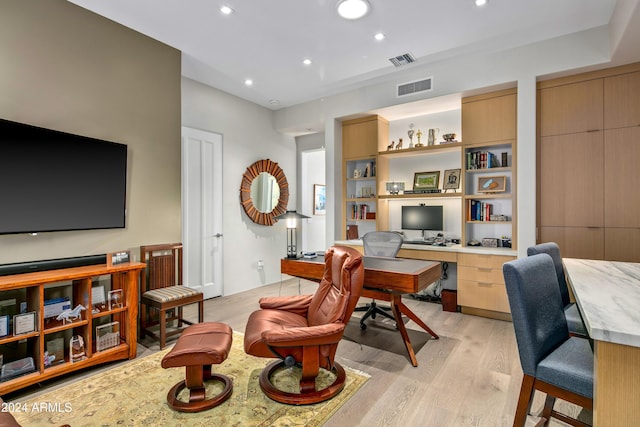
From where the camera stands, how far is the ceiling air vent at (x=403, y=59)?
3.79 m

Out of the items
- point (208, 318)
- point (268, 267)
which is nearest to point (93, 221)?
point (208, 318)

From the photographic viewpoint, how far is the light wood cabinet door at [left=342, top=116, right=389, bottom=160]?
482 centimetres

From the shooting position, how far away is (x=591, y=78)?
334 centimetres

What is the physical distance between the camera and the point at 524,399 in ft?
4.92

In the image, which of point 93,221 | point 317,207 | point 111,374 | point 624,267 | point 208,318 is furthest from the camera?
point 317,207

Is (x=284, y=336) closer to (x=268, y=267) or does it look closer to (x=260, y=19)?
(x=260, y=19)

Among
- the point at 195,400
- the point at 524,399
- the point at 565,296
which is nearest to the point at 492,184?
the point at 565,296

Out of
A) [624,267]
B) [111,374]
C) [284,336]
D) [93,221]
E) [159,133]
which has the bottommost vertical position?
[111,374]

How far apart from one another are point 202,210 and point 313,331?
3033 millimetres

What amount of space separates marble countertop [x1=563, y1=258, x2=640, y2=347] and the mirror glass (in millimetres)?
4133

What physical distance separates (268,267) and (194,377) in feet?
11.2

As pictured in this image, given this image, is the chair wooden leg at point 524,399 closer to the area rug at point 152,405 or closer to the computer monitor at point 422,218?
the area rug at point 152,405

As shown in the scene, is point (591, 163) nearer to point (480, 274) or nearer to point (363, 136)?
point (480, 274)

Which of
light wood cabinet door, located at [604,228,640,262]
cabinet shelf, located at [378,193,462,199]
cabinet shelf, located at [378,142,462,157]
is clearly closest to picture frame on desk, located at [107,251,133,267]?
cabinet shelf, located at [378,193,462,199]
